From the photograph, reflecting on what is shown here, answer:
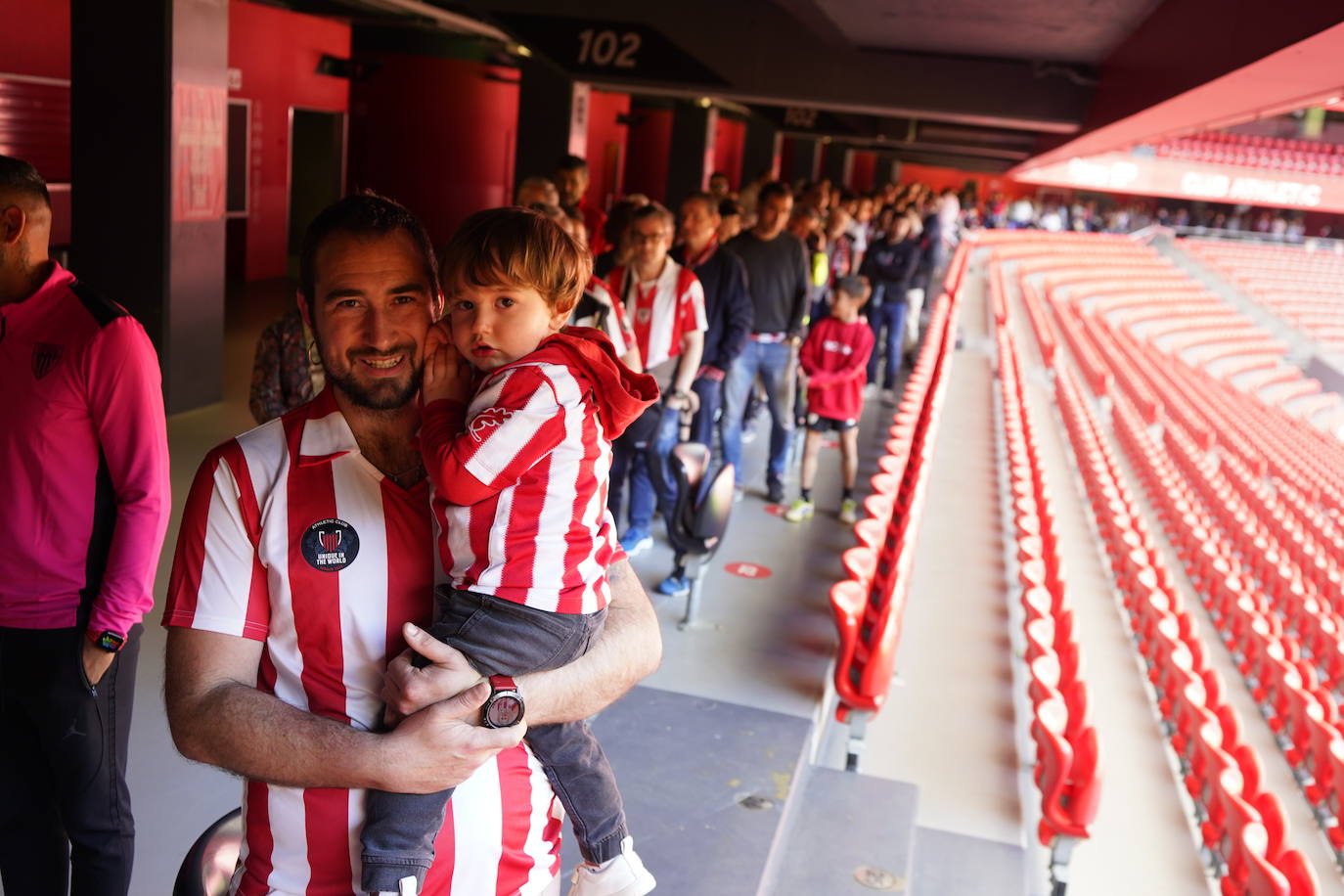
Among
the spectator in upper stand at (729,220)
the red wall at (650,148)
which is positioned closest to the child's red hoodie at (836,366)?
the spectator in upper stand at (729,220)

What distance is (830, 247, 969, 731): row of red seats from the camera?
12.9ft

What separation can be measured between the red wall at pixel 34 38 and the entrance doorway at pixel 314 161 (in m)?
5.74

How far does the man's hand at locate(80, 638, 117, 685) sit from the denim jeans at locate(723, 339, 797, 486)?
3933mm

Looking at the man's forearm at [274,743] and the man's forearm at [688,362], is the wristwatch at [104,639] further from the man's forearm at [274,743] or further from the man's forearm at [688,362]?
the man's forearm at [688,362]

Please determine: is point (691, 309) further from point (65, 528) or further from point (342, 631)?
point (342, 631)

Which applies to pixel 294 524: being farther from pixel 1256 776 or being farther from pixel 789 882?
pixel 1256 776

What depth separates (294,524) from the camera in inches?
55.5

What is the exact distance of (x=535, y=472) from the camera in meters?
1.55

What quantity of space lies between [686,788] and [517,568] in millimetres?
1916

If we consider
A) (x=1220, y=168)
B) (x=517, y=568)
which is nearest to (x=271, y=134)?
(x=517, y=568)

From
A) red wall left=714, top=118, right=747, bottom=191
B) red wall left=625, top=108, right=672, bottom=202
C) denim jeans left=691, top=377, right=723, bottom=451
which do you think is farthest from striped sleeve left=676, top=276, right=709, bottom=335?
red wall left=714, top=118, right=747, bottom=191

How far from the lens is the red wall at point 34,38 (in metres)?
8.16

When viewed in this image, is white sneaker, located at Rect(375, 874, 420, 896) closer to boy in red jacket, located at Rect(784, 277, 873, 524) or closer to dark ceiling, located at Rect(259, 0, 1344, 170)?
boy in red jacket, located at Rect(784, 277, 873, 524)

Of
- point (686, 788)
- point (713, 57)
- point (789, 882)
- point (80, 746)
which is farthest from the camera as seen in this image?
point (713, 57)
